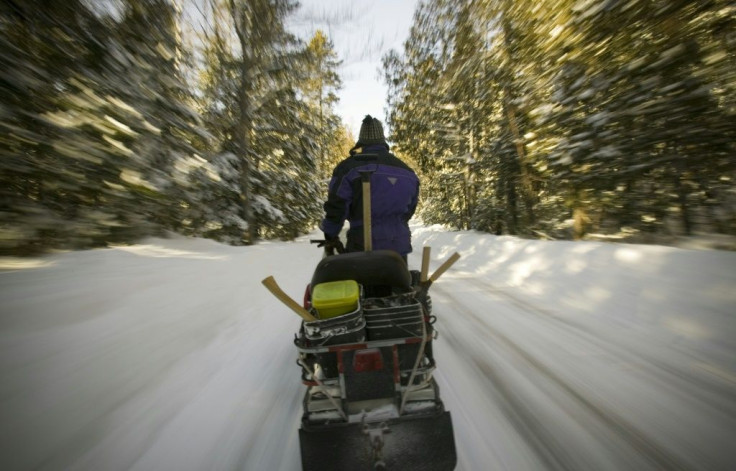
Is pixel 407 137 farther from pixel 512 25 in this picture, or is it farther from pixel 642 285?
pixel 642 285

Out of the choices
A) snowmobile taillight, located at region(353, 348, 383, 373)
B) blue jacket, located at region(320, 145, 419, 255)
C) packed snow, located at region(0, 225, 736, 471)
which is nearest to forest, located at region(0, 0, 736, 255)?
packed snow, located at region(0, 225, 736, 471)

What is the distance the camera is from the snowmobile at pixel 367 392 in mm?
1593

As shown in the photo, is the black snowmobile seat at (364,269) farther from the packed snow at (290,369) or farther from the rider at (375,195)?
the packed snow at (290,369)

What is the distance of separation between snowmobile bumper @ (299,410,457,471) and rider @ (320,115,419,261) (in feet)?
4.75

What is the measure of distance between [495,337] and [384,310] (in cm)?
222

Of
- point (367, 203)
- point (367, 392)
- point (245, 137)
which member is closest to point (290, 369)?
point (367, 392)

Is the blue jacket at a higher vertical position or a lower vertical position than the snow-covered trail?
higher

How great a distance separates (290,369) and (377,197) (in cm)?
180

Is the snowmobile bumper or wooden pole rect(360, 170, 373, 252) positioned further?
wooden pole rect(360, 170, 373, 252)

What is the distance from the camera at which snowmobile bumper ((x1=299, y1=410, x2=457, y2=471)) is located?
1.58m

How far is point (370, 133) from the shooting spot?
2914 mm

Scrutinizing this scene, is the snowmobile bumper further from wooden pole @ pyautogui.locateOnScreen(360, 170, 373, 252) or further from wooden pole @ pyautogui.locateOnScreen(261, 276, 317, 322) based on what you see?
wooden pole @ pyautogui.locateOnScreen(360, 170, 373, 252)

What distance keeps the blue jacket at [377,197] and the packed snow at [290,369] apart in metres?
1.33

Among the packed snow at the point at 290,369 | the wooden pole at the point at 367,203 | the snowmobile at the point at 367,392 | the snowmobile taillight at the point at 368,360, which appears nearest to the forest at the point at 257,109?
the packed snow at the point at 290,369
